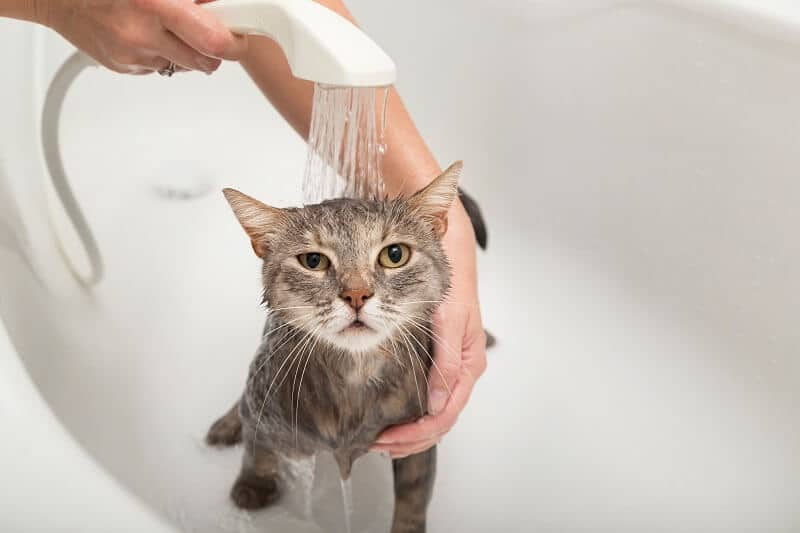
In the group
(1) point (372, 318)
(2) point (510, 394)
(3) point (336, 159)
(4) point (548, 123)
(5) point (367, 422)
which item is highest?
(4) point (548, 123)

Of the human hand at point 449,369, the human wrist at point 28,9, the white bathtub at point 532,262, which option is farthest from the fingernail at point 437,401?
the human wrist at point 28,9

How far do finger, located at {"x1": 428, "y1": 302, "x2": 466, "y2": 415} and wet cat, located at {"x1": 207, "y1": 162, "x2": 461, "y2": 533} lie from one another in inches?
0.6

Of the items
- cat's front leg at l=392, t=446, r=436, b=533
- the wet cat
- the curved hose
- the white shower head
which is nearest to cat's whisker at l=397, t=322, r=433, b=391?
the wet cat

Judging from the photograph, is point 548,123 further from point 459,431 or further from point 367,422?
point 367,422

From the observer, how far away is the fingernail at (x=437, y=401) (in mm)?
896

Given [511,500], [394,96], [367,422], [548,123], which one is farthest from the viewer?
[548,123]

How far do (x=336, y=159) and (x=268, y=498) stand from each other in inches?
20.7

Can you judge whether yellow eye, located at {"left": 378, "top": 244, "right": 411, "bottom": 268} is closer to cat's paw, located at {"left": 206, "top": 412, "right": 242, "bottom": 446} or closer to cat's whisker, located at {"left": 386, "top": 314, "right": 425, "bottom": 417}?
cat's whisker, located at {"left": 386, "top": 314, "right": 425, "bottom": 417}

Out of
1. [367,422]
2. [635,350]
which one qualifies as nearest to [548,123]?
[635,350]

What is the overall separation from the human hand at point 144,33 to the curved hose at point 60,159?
22 cm

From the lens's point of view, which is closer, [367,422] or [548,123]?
[367,422]

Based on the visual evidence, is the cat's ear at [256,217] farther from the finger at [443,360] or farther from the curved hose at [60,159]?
the curved hose at [60,159]

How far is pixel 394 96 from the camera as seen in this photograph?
108cm

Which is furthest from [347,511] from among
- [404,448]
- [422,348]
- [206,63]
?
[206,63]
